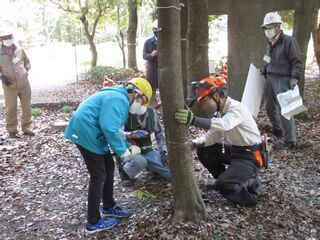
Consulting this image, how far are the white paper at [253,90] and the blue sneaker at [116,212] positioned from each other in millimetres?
2975

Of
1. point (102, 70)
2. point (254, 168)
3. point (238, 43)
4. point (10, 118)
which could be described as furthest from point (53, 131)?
point (102, 70)

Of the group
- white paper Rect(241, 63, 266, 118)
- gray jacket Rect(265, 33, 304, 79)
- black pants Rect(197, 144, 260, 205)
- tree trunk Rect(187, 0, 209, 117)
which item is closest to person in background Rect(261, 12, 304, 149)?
gray jacket Rect(265, 33, 304, 79)

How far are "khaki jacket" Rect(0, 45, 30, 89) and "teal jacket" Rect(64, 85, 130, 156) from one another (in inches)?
169

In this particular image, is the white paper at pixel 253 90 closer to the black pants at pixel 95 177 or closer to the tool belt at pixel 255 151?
the tool belt at pixel 255 151

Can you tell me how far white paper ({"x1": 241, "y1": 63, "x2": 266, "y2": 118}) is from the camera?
6166 millimetres

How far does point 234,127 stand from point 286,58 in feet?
7.91

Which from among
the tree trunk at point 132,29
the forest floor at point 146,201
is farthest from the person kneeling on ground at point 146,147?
the tree trunk at point 132,29

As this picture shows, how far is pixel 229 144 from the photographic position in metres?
4.36

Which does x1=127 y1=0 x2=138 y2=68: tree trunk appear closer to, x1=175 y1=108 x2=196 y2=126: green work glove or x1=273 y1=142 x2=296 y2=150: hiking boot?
x1=273 y1=142 x2=296 y2=150: hiking boot

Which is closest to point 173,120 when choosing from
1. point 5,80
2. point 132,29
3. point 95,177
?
point 95,177

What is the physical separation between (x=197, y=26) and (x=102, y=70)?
33.7ft

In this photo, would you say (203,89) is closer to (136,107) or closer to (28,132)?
(136,107)

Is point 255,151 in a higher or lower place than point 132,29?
lower

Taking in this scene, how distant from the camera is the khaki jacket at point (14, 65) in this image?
23.8 feet
